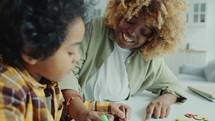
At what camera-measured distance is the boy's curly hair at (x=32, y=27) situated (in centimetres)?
46

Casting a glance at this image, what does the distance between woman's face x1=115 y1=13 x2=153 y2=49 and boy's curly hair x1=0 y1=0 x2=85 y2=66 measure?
0.40 m

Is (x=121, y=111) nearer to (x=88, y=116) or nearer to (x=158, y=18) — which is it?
(x=88, y=116)

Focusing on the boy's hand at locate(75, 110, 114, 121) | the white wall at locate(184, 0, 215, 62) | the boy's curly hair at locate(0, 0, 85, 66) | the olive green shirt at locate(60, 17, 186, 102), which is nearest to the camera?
the boy's curly hair at locate(0, 0, 85, 66)

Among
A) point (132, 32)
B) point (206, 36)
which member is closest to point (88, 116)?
point (132, 32)

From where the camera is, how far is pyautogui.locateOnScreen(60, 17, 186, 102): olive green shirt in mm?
936

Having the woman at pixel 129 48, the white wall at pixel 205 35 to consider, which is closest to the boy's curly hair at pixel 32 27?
the woman at pixel 129 48

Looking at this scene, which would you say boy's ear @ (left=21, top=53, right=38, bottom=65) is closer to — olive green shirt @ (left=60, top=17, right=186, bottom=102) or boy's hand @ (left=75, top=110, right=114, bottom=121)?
boy's hand @ (left=75, top=110, right=114, bottom=121)

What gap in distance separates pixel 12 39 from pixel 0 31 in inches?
1.2

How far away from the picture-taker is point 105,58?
3.13 feet

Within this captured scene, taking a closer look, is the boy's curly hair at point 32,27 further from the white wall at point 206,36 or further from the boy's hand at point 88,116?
the white wall at point 206,36

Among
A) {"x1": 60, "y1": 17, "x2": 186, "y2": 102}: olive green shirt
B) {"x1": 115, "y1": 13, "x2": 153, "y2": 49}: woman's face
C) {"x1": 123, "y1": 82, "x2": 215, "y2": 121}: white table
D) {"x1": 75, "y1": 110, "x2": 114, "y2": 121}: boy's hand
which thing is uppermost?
{"x1": 115, "y1": 13, "x2": 153, "y2": 49}: woman's face

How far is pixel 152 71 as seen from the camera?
3.32 feet

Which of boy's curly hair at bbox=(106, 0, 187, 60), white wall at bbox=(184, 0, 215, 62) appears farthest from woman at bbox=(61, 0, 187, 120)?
white wall at bbox=(184, 0, 215, 62)

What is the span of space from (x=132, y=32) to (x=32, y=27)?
48 cm
